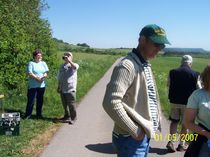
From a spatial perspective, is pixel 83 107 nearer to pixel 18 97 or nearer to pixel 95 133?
pixel 18 97

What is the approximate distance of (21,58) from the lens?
54.5 ft

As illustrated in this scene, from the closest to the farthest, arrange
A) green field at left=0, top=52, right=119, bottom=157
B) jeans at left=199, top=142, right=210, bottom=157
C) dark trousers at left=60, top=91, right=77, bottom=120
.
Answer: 1. jeans at left=199, top=142, right=210, bottom=157
2. green field at left=0, top=52, right=119, bottom=157
3. dark trousers at left=60, top=91, right=77, bottom=120

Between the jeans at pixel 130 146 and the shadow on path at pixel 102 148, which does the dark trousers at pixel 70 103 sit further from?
the jeans at pixel 130 146

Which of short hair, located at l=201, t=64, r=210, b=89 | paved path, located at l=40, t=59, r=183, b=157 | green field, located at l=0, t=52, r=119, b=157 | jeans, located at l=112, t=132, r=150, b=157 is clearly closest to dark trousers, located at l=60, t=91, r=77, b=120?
paved path, located at l=40, t=59, r=183, b=157

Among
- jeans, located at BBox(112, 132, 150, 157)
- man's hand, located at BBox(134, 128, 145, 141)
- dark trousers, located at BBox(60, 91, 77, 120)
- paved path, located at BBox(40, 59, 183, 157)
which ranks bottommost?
paved path, located at BBox(40, 59, 183, 157)

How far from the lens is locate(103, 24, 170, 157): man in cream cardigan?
360 cm

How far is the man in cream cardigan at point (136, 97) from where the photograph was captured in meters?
3.60

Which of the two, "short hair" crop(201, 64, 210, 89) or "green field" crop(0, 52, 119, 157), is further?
"green field" crop(0, 52, 119, 157)

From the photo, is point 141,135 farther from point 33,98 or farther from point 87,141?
point 33,98

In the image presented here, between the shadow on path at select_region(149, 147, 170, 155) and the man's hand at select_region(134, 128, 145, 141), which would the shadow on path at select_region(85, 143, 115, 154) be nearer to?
the shadow on path at select_region(149, 147, 170, 155)

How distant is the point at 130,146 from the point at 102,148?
4.60m

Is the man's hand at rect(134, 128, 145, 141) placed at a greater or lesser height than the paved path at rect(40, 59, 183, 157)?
greater

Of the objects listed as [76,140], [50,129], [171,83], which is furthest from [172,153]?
[50,129]

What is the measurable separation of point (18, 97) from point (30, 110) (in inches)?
131
